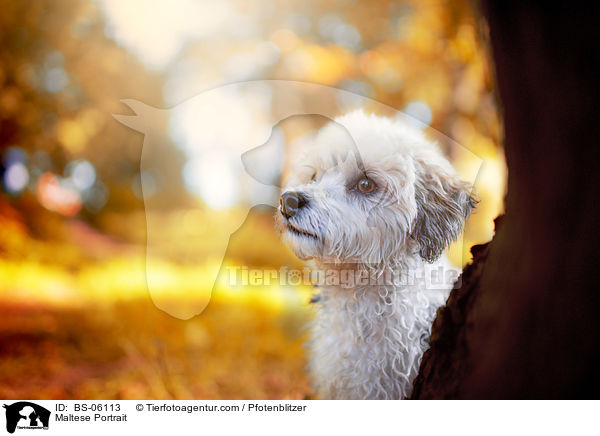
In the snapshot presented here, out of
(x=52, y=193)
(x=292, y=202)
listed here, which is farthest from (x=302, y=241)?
(x=52, y=193)

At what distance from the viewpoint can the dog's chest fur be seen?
1036 millimetres

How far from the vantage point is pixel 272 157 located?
133 centimetres

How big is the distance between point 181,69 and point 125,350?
3.91ft

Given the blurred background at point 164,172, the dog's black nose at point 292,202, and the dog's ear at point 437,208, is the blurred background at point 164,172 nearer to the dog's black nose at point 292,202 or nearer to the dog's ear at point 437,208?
the dog's ear at point 437,208

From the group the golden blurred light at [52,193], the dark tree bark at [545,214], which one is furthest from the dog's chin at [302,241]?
the golden blurred light at [52,193]

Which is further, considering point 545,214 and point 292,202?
point 292,202

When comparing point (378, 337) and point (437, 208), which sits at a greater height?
point (437, 208)

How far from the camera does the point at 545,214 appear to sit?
78cm

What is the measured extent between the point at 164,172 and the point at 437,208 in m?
1.20
